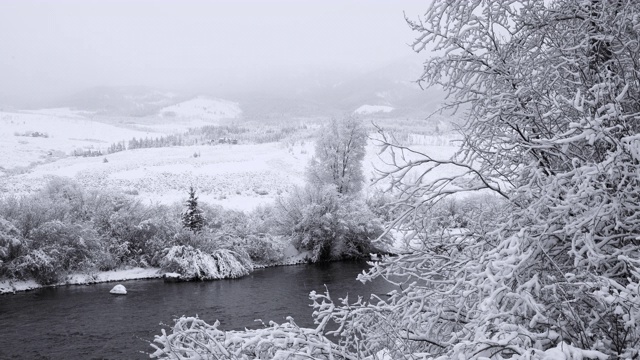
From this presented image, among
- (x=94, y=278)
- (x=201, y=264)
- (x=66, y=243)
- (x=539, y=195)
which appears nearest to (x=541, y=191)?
(x=539, y=195)

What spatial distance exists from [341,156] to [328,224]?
635 cm

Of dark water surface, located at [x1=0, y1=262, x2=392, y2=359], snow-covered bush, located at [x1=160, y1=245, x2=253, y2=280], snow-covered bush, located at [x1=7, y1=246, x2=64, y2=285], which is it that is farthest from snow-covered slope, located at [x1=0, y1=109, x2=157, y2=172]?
dark water surface, located at [x1=0, y1=262, x2=392, y2=359]

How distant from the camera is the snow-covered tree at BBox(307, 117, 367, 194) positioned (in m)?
33.7

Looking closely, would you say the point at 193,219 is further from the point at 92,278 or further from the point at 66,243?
the point at 66,243

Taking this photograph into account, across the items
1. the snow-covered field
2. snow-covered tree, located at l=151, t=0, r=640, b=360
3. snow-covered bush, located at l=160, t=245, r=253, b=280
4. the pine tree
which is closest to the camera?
snow-covered tree, located at l=151, t=0, r=640, b=360

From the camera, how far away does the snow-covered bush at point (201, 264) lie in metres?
25.1

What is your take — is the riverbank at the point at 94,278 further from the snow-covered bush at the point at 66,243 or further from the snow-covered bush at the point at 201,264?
the snow-covered bush at the point at 201,264

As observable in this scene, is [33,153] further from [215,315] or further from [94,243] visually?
[215,315]

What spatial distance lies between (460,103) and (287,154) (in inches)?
2541

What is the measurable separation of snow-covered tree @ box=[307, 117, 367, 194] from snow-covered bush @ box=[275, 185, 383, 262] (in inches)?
83.9

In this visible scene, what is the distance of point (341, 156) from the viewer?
111 feet

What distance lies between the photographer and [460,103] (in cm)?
493

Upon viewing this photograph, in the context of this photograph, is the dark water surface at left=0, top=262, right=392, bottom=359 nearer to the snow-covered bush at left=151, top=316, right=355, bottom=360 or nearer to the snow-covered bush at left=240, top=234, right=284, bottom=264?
the snow-covered bush at left=240, top=234, right=284, bottom=264

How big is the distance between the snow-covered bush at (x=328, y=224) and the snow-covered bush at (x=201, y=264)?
15.8 ft
